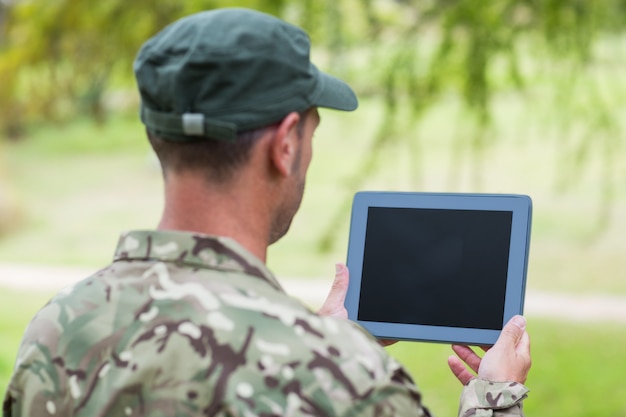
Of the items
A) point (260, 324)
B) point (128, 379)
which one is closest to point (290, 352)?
point (260, 324)

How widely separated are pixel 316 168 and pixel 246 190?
4.06 m

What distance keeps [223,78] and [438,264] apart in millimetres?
500

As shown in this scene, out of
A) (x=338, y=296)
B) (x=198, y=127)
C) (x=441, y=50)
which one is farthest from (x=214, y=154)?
(x=441, y=50)

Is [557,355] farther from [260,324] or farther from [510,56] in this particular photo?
[260,324]

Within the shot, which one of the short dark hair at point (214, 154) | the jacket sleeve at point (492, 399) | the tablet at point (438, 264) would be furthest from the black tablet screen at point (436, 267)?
the short dark hair at point (214, 154)

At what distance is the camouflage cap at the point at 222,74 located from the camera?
85cm

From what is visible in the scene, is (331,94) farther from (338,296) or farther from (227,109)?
(338,296)

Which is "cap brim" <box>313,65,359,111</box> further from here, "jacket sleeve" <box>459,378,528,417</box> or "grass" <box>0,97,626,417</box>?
"grass" <box>0,97,626,417</box>

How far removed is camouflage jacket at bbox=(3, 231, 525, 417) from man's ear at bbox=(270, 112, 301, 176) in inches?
3.4

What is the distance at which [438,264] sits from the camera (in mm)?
1245

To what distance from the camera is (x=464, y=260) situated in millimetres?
1231

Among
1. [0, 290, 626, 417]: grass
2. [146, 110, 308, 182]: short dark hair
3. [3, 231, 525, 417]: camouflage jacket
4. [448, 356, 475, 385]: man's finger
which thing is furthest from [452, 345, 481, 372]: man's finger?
[0, 290, 626, 417]: grass

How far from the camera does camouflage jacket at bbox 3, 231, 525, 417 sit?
31.5 inches

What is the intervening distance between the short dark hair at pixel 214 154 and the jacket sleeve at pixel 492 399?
0.36 meters
